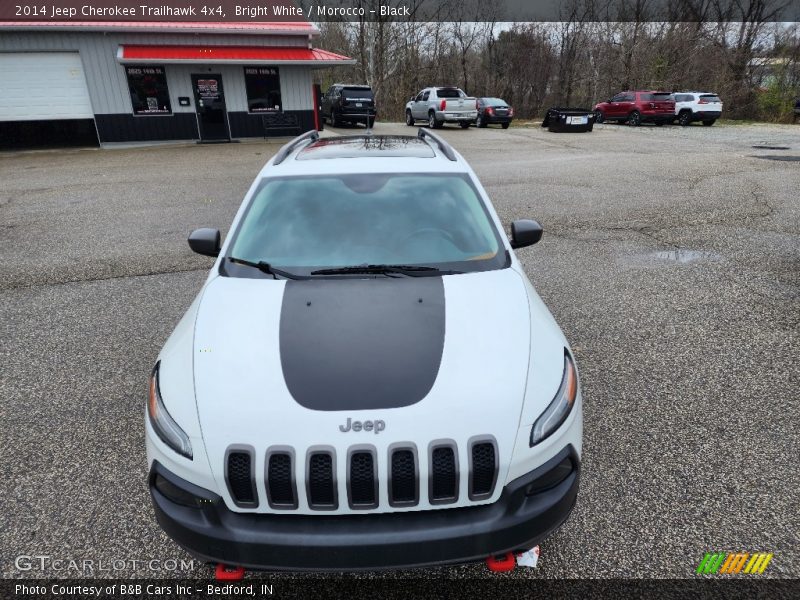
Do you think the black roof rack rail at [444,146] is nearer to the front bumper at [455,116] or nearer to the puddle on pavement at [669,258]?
the puddle on pavement at [669,258]

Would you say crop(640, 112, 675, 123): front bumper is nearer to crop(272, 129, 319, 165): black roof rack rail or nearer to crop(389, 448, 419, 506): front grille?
crop(272, 129, 319, 165): black roof rack rail

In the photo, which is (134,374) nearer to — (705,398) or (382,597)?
(382,597)

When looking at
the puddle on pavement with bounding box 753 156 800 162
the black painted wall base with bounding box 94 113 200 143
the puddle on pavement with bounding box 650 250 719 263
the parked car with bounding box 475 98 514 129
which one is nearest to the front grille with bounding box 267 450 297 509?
the puddle on pavement with bounding box 650 250 719 263

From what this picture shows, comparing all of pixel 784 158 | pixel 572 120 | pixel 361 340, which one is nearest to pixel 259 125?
pixel 572 120

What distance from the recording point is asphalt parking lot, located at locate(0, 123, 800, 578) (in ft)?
8.08

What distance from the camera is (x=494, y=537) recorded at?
71.6 inches

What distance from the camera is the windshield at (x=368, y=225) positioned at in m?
2.83

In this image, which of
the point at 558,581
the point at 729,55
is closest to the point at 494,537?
the point at 558,581

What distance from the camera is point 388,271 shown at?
8.86ft

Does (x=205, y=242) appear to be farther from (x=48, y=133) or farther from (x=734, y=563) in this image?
(x=48, y=133)

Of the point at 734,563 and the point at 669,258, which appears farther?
the point at 669,258

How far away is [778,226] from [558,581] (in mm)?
7727

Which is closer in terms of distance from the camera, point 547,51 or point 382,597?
point 382,597

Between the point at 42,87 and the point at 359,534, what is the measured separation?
70.6ft
